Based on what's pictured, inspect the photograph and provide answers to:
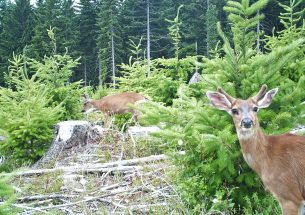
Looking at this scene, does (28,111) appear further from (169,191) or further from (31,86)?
(169,191)

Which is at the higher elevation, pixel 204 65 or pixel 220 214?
pixel 204 65

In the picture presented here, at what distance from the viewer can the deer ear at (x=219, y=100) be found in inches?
194

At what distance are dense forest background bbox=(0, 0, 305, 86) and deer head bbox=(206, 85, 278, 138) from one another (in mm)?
37692

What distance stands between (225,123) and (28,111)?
5364mm

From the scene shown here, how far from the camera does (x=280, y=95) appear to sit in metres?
5.70

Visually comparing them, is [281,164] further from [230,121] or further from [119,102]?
[119,102]

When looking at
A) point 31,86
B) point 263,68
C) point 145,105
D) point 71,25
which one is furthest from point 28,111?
point 71,25

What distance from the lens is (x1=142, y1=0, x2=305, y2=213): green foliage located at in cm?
556

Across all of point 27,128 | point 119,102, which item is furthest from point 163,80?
point 27,128

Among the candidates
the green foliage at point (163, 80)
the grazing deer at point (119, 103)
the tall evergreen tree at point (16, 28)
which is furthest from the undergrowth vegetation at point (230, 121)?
the tall evergreen tree at point (16, 28)

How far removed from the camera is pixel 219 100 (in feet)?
16.3

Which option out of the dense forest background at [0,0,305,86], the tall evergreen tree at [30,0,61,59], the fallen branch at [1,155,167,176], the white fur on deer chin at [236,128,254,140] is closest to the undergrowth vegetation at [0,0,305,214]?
the white fur on deer chin at [236,128,254,140]

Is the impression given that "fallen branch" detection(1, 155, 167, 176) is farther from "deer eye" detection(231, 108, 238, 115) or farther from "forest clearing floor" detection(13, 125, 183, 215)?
"deer eye" detection(231, 108, 238, 115)

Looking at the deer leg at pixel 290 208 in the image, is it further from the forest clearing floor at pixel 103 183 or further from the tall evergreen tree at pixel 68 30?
the tall evergreen tree at pixel 68 30
